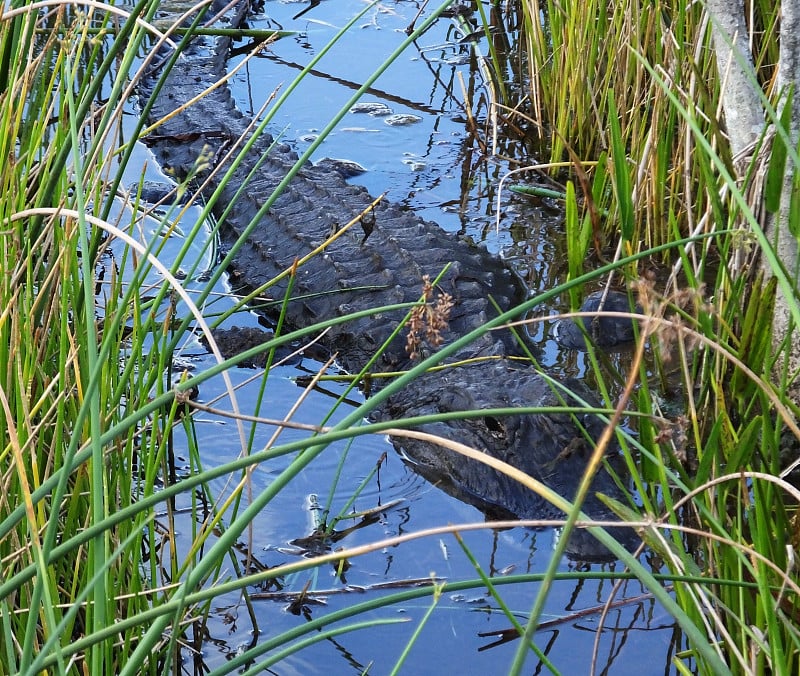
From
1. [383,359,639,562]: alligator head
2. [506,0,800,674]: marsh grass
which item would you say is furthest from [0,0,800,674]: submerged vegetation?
[383,359,639,562]: alligator head

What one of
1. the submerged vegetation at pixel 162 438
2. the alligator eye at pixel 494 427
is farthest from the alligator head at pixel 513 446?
the submerged vegetation at pixel 162 438

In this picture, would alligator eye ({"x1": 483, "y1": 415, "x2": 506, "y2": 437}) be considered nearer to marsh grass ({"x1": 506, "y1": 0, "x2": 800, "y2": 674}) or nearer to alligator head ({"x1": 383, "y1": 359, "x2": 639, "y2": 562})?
alligator head ({"x1": 383, "y1": 359, "x2": 639, "y2": 562})

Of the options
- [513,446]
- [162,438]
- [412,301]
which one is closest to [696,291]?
[162,438]

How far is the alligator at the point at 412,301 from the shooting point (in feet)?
9.50

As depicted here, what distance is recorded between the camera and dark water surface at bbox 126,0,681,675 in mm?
2330

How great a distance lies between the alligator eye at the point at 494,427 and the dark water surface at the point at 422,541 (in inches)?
10.2

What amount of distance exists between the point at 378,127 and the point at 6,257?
4.68 meters

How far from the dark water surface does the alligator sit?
0.13 metres

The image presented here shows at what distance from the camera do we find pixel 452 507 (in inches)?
119

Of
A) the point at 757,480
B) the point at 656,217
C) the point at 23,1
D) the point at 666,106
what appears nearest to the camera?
the point at 757,480

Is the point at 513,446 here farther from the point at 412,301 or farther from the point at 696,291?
the point at 696,291

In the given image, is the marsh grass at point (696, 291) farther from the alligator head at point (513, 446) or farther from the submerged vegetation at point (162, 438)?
the alligator head at point (513, 446)

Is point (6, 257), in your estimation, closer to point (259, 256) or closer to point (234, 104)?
point (259, 256)

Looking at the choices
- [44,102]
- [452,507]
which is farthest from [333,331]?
[44,102]
